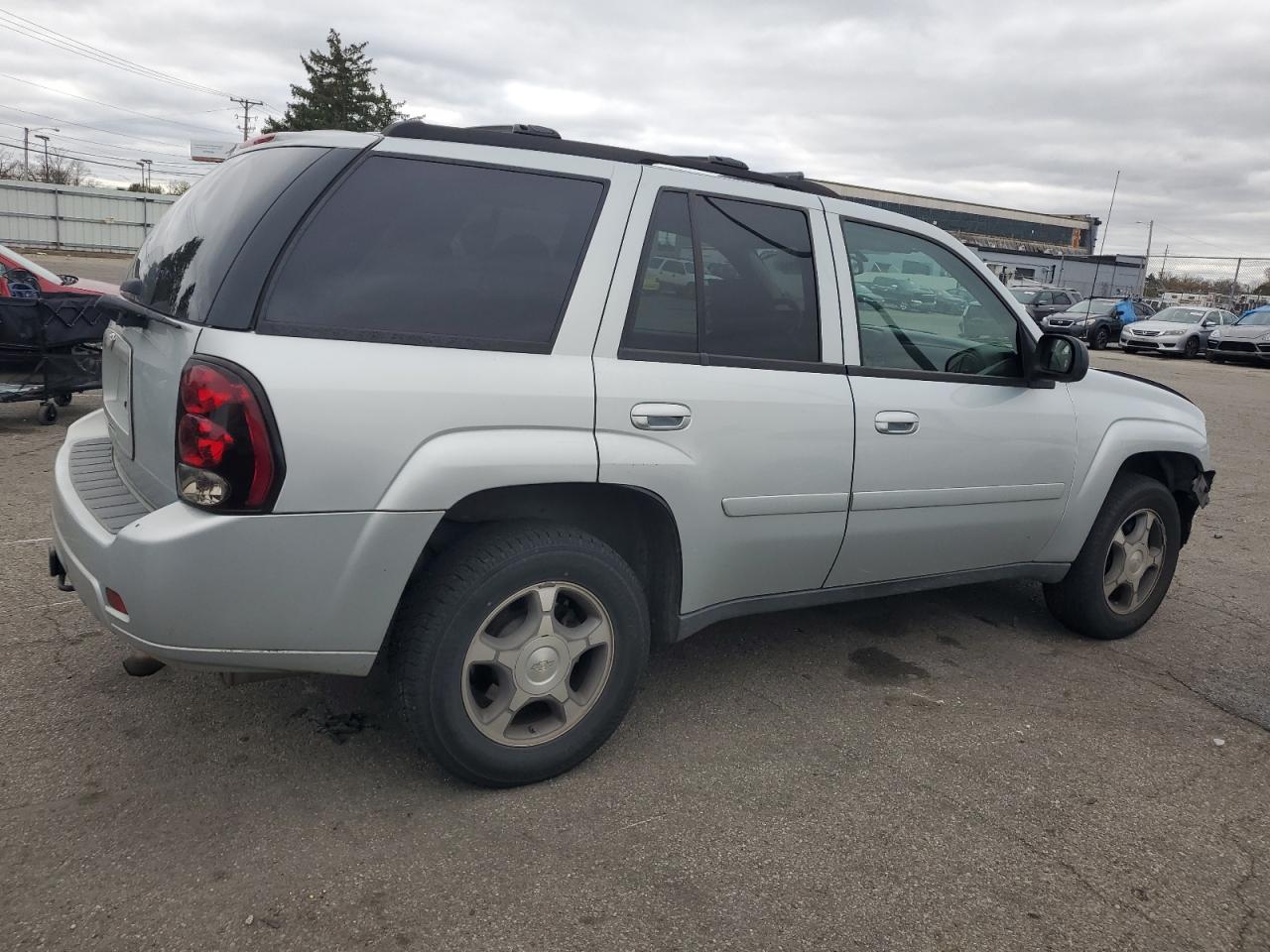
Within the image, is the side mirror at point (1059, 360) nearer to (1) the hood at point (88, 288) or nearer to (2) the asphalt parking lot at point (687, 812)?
(2) the asphalt parking lot at point (687, 812)

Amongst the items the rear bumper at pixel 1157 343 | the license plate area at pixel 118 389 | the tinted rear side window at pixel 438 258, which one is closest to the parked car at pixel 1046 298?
the rear bumper at pixel 1157 343

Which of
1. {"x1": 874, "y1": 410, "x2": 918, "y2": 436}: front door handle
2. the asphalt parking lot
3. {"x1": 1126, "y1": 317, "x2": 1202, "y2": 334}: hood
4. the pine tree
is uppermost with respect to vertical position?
the pine tree

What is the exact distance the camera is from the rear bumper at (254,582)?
7.72ft

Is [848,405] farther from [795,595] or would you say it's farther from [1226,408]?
[1226,408]

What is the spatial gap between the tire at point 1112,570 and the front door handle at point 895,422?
134 cm

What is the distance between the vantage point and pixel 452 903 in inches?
92.4

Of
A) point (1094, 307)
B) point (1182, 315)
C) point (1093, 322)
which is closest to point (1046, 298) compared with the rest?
point (1094, 307)

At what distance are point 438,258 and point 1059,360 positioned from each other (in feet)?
8.27

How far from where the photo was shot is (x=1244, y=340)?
2378 cm

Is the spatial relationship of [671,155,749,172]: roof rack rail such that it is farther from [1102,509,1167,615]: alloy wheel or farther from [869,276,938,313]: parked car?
[1102,509,1167,615]: alloy wheel

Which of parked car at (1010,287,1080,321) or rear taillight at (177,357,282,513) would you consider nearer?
rear taillight at (177,357,282,513)

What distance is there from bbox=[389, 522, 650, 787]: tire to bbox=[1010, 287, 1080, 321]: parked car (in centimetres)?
2875

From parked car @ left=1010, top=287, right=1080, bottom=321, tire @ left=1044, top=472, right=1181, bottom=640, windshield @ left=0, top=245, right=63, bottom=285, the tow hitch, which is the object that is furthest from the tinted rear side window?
parked car @ left=1010, top=287, right=1080, bottom=321

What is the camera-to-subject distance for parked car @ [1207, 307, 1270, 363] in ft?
77.1
